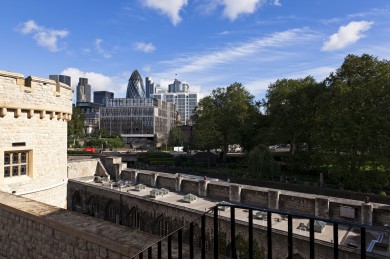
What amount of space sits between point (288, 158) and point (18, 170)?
3531 cm

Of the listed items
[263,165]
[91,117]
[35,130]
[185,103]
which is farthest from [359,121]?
[185,103]

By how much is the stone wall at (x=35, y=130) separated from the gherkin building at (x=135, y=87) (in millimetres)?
153846

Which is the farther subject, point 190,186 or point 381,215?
point 190,186

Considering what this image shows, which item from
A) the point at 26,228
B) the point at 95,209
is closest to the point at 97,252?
the point at 26,228

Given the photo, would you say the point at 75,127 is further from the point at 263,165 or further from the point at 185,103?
the point at 185,103

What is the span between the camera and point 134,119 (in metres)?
111

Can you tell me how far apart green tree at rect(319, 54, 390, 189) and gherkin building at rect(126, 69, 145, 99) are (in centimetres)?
14354

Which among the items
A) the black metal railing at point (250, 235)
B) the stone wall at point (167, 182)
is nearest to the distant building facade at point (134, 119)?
the stone wall at point (167, 182)

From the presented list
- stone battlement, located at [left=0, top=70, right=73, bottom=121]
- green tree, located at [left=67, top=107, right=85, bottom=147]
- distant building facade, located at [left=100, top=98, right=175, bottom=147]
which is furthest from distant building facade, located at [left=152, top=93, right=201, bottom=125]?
stone battlement, located at [left=0, top=70, right=73, bottom=121]

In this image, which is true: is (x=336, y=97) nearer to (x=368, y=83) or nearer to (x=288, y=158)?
(x=368, y=83)

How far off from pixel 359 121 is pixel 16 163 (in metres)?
27.9

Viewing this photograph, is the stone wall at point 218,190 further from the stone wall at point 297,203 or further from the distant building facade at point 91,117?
the distant building facade at point 91,117

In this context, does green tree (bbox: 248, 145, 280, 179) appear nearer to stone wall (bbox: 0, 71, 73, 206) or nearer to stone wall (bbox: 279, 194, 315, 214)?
stone wall (bbox: 279, 194, 315, 214)

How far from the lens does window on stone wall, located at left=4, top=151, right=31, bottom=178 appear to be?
36.7ft
